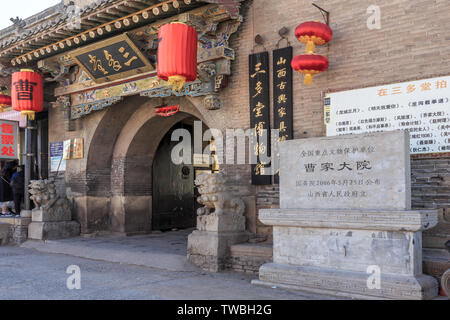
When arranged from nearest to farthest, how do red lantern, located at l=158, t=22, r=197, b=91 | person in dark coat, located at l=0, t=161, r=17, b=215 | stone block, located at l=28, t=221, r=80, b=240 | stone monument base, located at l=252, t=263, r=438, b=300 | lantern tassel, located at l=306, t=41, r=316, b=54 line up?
stone monument base, located at l=252, t=263, r=438, b=300
lantern tassel, located at l=306, t=41, r=316, b=54
red lantern, located at l=158, t=22, r=197, b=91
stone block, located at l=28, t=221, r=80, b=240
person in dark coat, located at l=0, t=161, r=17, b=215

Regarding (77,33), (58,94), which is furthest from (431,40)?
(58,94)

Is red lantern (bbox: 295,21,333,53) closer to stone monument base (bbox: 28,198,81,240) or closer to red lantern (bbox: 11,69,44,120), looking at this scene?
red lantern (bbox: 11,69,44,120)

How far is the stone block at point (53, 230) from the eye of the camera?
8.67 metres

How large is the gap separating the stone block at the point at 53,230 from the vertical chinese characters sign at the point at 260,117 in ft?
14.2

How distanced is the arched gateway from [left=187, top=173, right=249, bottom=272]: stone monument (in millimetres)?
2889

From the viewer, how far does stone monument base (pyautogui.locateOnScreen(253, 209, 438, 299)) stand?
427 centimetres

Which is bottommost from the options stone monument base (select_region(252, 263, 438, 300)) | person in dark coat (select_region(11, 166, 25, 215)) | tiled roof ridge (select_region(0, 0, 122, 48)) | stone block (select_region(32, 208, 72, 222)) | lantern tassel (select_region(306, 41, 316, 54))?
stone monument base (select_region(252, 263, 438, 300))

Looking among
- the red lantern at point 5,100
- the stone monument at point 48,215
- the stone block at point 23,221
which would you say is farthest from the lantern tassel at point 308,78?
the red lantern at point 5,100

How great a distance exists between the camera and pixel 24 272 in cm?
626

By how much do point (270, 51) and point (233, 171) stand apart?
72.7 inches

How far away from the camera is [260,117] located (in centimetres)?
663

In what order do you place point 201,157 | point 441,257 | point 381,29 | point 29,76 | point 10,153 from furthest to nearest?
1. point 201,157
2. point 10,153
3. point 29,76
4. point 381,29
5. point 441,257

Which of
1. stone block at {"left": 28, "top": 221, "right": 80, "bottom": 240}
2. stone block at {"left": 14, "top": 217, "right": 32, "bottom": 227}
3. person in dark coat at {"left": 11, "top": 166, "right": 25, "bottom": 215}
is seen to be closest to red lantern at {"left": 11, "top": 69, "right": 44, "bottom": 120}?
person in dark coat at {"left": 11, "top": 166, "right": 25, "bottom": 215}

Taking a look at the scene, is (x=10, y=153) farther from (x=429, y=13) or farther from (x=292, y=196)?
(x=429, y=13)
